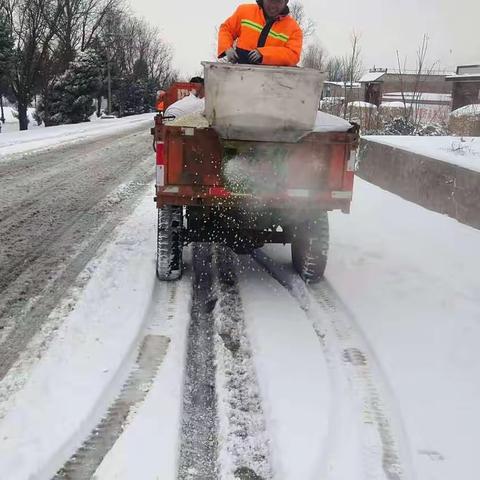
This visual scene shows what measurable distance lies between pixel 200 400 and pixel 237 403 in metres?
0.22

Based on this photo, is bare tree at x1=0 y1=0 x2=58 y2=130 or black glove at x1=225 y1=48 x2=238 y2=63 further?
bare tree at x1=0 y1=0 x2=58 y2=130

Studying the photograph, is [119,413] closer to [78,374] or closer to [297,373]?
[78,374]

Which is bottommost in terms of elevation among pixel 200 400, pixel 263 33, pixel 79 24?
pixel 200 400

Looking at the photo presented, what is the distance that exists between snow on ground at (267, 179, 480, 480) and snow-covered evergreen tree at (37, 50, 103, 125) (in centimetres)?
3294

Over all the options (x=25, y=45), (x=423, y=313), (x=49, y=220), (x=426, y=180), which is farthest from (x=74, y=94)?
(x=423, y=313)

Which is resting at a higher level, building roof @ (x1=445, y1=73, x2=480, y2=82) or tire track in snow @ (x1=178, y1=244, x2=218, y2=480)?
building roof @ (x1=445, y1=73, x2=480, y2=82)

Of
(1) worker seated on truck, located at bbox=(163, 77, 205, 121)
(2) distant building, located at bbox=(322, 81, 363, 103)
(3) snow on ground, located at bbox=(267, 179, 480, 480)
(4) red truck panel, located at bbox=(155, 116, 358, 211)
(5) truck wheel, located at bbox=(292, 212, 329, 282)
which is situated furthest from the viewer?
(2) distant building, located at bbox=(322, 81, 363, 103)

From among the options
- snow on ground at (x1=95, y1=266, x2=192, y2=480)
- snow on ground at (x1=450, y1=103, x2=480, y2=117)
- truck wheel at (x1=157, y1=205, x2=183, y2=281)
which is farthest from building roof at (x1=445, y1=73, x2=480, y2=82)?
snow on ground at (x1=95, y1=266, x2=192, y2=480)

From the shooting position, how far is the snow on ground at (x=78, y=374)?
275cm

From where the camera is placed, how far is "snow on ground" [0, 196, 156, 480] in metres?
2.75

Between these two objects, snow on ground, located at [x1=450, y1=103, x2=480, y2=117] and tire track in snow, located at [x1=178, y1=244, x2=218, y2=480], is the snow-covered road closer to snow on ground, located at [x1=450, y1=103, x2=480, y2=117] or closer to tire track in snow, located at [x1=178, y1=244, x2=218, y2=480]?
tire track in snow, located at [x1=178, y1=244, x2=218, y2=480]

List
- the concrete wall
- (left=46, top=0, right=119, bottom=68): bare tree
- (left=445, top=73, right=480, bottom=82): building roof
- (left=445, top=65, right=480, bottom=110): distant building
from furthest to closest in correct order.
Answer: (left=46, top=0, right=119, bottom=68): bare tree
(left=445, top=65, right=480, bottom=110): distant building
(left=445, top=73, right=480, bottom=82): building roof
the concrete wall

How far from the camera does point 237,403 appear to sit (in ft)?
10.8

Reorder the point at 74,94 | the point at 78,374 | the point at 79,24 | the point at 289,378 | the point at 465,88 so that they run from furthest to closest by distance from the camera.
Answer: the point at 79,24 → the point at 74,94 → the point at 465,88 → the point at 289,378 → the point at 78,374
